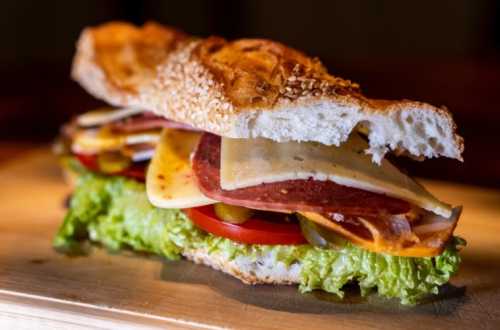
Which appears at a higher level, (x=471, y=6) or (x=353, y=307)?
(x=471, y=6)

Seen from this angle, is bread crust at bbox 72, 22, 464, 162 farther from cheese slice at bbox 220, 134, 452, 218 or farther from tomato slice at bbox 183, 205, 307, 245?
tomato slice at bbox 183, 205, 307, 245

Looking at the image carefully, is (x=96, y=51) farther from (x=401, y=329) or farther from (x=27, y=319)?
(x=401, y=329)

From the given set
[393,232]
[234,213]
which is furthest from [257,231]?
[393,232]

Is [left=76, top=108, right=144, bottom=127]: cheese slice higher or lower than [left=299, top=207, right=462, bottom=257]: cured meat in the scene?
higher

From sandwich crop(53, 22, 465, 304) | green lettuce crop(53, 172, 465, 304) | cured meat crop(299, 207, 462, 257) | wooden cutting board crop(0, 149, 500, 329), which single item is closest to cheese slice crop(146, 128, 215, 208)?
sandwich crop(53, 22, 465, 304)

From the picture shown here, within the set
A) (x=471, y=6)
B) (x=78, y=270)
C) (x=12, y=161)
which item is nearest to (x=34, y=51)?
(x=12, y=161)

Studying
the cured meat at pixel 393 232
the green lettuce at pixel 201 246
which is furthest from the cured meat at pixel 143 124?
the cured meat at pixel 393 232

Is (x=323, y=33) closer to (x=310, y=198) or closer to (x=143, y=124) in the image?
(x=143, y=124)
